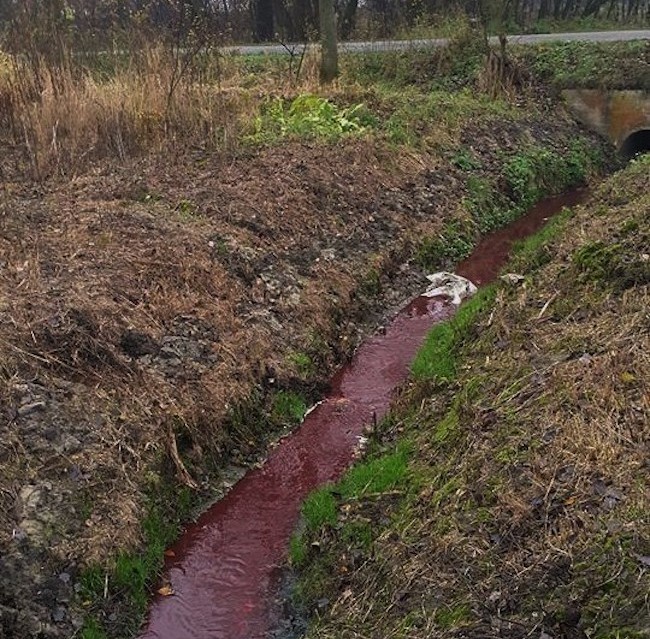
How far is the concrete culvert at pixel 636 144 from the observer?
1780cm

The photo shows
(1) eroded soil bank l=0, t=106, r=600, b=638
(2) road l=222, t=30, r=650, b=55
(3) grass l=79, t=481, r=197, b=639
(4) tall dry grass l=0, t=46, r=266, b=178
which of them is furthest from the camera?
(2) road l=222, t=30, r=650, b=55

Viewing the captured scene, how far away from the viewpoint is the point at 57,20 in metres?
12.9

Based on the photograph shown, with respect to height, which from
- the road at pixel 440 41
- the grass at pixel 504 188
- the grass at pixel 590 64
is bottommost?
the grass at pixel 504 188

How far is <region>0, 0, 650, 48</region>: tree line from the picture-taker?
42.9 ft

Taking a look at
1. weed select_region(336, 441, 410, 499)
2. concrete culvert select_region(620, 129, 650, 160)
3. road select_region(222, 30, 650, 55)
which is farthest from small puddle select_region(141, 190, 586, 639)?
road select_region(222, 30, 650, 55)

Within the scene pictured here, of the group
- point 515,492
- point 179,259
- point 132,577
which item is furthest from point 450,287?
point 132,577

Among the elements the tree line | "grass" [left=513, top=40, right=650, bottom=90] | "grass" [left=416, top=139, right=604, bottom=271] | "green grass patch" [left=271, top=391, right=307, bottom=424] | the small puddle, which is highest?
the tree line

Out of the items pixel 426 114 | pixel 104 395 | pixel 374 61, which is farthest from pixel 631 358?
pixel 374 61

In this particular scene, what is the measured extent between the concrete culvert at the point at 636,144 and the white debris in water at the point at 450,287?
334 inches

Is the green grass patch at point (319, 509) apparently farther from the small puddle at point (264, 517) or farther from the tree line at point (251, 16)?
the tree line at point (251, 16)

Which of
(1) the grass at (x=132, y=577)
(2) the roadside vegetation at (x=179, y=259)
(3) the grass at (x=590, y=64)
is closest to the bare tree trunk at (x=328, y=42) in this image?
(2) the roadside vegetation at (x=179, y=259)

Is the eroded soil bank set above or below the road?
below

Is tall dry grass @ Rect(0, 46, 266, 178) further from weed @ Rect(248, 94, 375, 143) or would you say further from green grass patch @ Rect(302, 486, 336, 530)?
green grass patch @ Rect(302, 486, 336, 530)

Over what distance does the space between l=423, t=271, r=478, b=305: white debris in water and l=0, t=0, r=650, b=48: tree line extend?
5633 millimetres
